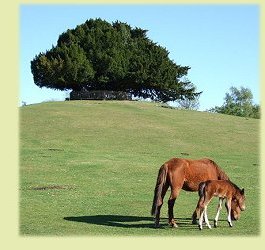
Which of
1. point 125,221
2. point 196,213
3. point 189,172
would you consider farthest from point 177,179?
point 125,221

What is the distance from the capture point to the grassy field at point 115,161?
15174mm

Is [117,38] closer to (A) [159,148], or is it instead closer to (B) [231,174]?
(A) [159,148]

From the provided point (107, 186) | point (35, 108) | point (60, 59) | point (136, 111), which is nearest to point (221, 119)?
point (136, 111)

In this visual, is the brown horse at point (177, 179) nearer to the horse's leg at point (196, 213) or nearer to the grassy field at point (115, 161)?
the horse's leg at point (196, 213)

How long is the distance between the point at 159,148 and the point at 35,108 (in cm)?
2638

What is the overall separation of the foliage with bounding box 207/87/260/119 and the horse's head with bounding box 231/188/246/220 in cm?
10267

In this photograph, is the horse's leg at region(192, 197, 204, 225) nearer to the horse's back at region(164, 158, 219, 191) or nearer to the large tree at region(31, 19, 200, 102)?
the horse's back at region(164, 158, 219, 191)

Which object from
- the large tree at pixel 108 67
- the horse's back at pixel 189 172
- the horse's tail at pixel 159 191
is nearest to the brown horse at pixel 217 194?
the horse's back at pixel 189 172

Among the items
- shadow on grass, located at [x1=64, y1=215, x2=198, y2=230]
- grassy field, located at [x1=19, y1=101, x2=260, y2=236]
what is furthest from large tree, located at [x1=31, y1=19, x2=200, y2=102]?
shadow on grass, located at [x1=64, y1=215, x2=198, y2=230]

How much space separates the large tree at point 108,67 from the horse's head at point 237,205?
72912 mm

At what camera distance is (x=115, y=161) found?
1275 inches

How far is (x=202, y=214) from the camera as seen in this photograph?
13906 mm

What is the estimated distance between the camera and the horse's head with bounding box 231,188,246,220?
14.7 m

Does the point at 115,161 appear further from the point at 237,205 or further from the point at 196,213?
the point at 196,213
